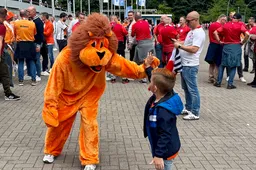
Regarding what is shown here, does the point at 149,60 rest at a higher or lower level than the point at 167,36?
lower

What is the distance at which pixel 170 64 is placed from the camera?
6.54 metres

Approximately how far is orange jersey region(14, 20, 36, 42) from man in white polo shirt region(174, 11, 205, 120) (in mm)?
4701

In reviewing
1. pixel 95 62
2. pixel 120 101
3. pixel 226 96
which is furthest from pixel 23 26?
pixel 95 62

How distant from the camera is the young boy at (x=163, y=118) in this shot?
10.7 feet

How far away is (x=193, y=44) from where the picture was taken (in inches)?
249

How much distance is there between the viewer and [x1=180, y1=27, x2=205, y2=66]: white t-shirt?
20.8 feet

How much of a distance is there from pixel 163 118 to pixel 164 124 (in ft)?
0.17

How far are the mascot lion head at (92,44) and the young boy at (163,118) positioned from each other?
2.85ft

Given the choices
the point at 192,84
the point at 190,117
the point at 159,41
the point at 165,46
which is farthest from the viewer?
the point at 159,41

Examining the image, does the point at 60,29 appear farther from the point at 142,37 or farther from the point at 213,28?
the point at 213,28

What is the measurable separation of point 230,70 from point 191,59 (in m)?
3.74

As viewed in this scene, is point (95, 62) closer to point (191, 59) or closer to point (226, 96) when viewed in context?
point (191, 59)

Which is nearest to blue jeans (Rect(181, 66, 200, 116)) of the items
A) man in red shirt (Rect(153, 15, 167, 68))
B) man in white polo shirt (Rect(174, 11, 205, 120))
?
man in white polo shirt (Rect(174, 11, 205, 120))

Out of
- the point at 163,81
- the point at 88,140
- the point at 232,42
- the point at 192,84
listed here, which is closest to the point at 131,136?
the point at 88,140
